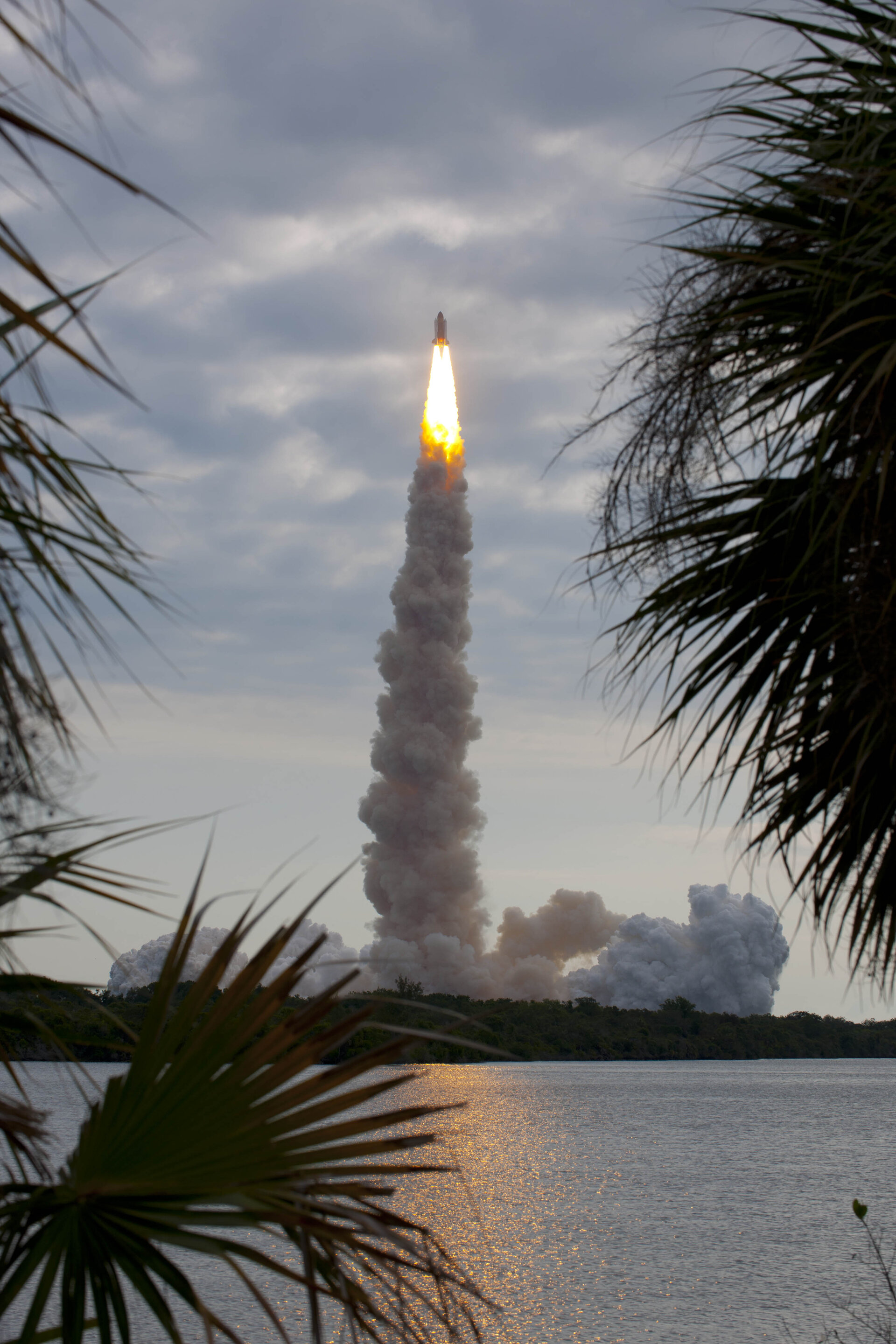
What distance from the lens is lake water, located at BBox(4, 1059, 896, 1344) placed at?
2762 cm

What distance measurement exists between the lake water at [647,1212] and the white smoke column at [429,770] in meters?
10.6

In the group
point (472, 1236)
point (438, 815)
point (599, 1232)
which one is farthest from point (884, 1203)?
point (438, 815)

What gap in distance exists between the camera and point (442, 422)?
215 feet

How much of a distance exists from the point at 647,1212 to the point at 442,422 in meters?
39.5

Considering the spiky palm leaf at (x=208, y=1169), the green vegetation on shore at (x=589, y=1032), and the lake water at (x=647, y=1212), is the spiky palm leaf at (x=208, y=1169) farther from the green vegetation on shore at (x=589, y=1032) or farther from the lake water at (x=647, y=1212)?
the green vegetation on shore at (x=589, y=1032)

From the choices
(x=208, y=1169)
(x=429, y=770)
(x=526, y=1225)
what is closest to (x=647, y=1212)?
(x=526, y=1225)

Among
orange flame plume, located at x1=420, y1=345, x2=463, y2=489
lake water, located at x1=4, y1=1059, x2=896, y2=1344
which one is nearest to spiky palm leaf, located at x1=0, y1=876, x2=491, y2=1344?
lake water, located at x1=4, y1=1059, x2=896, y2=1344

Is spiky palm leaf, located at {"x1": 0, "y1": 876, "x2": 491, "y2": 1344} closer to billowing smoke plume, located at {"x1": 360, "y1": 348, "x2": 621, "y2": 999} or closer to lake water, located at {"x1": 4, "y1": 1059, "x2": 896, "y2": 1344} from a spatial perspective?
lake water, located at {"x1": 4, "y1": 1059, "x2": 896, "y2": 1344}

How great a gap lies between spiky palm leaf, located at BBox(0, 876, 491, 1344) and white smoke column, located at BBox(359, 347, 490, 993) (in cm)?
6751

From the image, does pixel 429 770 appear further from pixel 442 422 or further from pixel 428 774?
pixel 442 422

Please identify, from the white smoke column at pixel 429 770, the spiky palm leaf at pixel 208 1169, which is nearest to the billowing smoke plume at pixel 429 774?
the white smoke column at pixel 429 770

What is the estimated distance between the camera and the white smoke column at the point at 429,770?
240ft

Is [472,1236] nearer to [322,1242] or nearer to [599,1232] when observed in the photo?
[599,1232]

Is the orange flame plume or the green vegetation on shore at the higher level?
the orange flame plume
